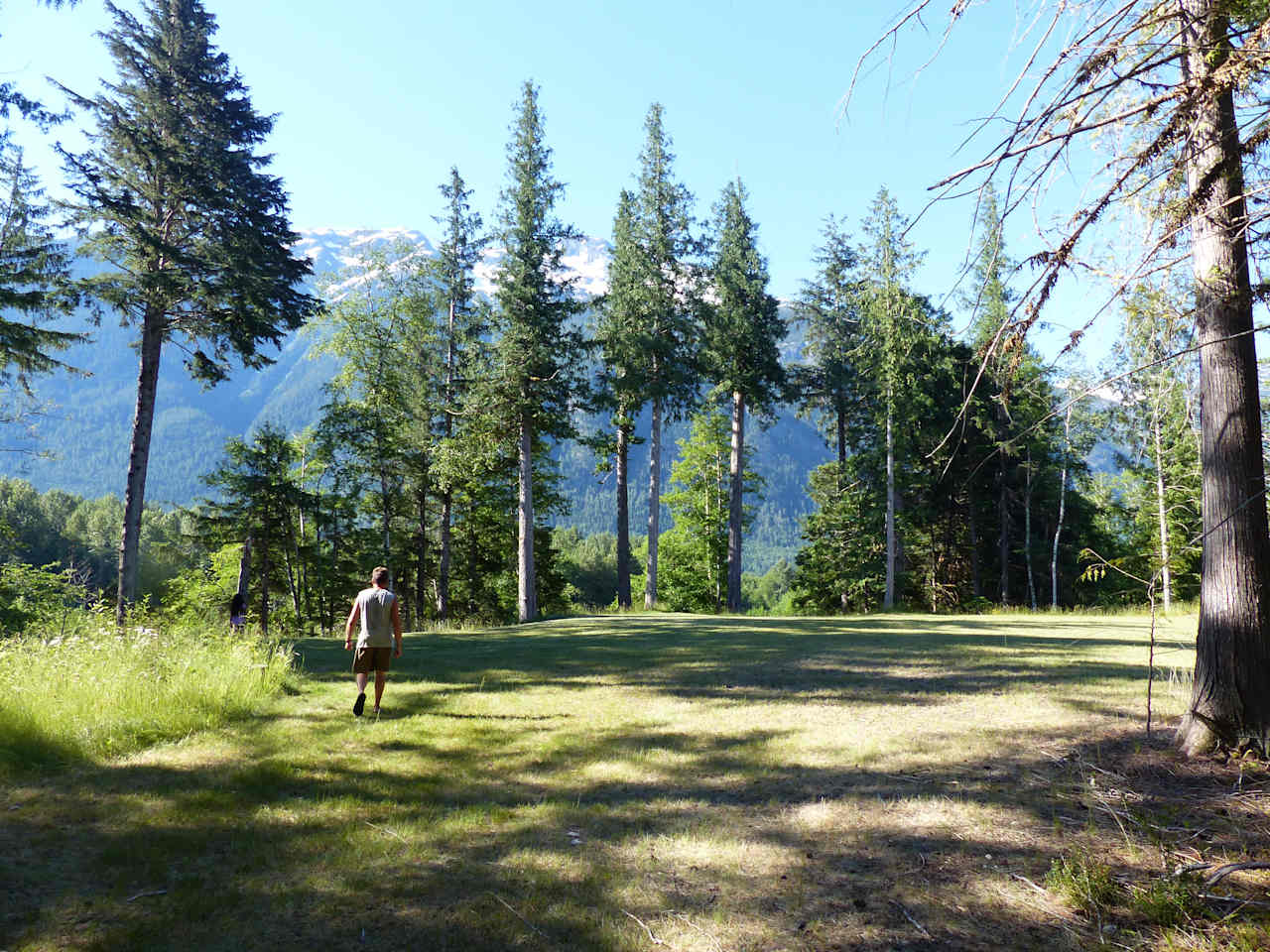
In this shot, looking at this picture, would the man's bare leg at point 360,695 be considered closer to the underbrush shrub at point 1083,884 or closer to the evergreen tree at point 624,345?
the underbrush shrub at point 1083,884

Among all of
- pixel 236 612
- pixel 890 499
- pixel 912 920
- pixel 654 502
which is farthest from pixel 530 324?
pixel 912 920

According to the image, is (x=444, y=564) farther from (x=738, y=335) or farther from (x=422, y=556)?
(x=738, y=335)

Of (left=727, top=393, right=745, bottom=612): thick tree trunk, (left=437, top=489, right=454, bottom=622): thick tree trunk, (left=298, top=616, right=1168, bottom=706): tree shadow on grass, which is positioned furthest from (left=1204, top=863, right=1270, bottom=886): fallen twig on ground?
(left=437, top=489, right=454, bottom=622): thick tree trunk

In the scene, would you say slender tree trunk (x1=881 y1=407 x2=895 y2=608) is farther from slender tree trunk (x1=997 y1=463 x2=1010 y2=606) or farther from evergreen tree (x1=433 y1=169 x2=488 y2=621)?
evergreen tree (x1=433 y1=169 x2=488 y2=621)

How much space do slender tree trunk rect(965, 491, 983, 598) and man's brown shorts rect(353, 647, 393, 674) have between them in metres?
32.9

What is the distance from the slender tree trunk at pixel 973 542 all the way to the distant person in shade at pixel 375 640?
3281 cm

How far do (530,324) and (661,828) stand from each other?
66.3 ft

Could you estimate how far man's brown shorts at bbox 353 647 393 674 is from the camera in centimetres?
805

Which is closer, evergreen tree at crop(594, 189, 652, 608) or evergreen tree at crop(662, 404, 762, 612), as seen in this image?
evergreen tree at crop(594, 189, 652, 608)

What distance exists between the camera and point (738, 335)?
2836 centimetres

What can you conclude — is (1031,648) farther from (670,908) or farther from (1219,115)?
(670,908)

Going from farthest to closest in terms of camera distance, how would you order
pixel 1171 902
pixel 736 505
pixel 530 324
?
pixel 736 505, pixel 530 324, pixel 1171 902

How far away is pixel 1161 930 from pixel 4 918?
19.8 ft

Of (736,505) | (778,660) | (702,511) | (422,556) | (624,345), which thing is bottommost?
(778,660)
